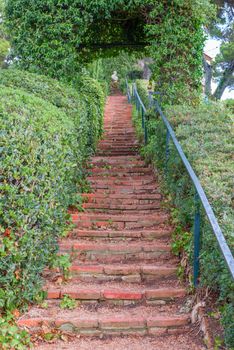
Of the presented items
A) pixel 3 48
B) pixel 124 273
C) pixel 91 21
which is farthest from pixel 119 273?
pixel 3 48

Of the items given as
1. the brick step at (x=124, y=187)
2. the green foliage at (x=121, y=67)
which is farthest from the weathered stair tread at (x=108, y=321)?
the green foliage at (x=121, y=67)

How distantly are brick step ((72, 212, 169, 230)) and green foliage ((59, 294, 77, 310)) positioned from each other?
1798 millimetres

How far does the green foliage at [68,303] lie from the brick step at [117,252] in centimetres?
86

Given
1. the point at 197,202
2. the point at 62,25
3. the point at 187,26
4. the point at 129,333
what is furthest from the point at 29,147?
the point at 187,26

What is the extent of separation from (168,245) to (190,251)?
0.87 meters

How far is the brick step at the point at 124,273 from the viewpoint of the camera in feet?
15.3

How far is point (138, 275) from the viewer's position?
15.4ft

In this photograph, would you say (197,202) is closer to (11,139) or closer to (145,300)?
(145,300)

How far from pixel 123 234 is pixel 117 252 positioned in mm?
495

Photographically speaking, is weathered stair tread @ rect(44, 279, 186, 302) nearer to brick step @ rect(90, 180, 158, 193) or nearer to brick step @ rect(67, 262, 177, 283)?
brick step @ rect(67, 262, 177, 283)

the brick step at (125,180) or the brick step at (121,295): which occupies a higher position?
the brick step at (125,180)

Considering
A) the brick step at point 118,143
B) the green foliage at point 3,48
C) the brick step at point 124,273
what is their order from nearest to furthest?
the brick step at point 124,273, the brick step at point 118,143, the green foliage at point 3,48

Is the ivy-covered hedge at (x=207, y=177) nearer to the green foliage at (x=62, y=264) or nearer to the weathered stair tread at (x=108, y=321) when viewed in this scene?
the weathered stair tread at (x=108, y=321)

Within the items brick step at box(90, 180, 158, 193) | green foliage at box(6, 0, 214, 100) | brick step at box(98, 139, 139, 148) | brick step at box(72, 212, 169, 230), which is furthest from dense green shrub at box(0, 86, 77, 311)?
brick step at box(98, 139, 139, 148)
